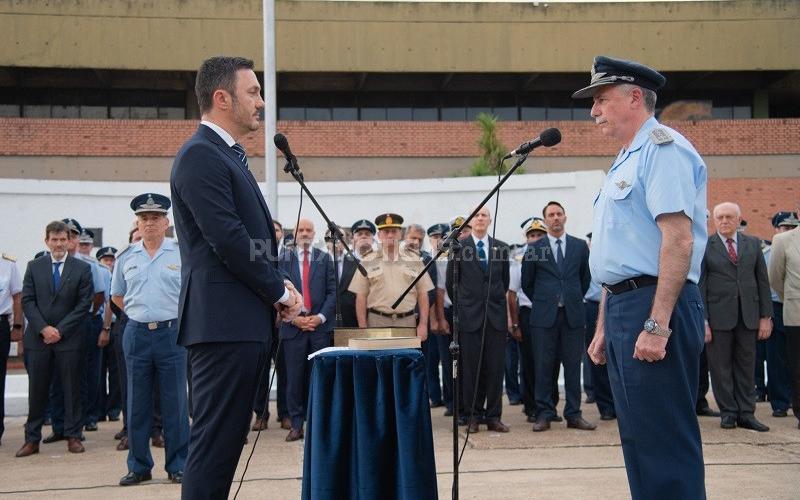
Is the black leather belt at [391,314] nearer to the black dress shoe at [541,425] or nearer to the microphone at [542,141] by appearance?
the black dress shoe at [541,425]

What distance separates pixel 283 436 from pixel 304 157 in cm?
1396

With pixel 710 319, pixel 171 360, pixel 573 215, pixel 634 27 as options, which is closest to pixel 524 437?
pixel 710 319

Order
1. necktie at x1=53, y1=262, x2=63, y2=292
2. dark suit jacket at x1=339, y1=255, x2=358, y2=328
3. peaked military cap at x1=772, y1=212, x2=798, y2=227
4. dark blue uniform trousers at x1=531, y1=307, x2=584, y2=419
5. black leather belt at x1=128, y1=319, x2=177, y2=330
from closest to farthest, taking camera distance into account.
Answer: black leather belt at x1=128, y1=319, x2=177, y2=330, necktie at x1=53, y1=262, x2=63, y2=292, dark blue uniform trousers at x1=531, y1=307, x2=584, y2=419, dark suit jacket at x1=339, y1=255, x2=358, y2=328, peaked military cap at x1=772, y1=212, x2=798, y2=227

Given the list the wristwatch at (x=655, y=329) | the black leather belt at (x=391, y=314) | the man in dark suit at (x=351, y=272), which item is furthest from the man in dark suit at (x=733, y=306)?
the wristwatch at (x=655, y=329)

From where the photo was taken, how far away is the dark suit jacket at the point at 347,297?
8992mm

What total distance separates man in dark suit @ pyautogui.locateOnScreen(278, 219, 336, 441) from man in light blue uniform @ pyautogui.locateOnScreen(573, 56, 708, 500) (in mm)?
5136

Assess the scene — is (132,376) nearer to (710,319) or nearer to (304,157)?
(710,319)

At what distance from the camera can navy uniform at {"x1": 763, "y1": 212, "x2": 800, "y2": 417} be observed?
30.3ft

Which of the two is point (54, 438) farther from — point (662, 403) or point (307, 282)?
point (662, 403)

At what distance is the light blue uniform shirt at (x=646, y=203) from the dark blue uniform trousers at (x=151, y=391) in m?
3.73

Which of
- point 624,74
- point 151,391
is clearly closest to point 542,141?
point 624,74

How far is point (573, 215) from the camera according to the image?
50.0 feet

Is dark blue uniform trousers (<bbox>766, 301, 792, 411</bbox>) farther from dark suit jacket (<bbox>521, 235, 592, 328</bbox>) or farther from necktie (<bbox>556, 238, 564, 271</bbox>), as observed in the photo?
necktie (<bbox>556, 238, 564, 271</bbox>)

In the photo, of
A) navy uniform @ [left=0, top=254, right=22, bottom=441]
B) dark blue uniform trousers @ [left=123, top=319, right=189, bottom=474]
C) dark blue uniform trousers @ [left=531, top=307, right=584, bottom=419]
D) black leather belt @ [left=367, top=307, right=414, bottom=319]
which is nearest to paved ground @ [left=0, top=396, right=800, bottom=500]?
dark blue uniform trousers @ [left=123, top=319, right=189, bottom=474]
